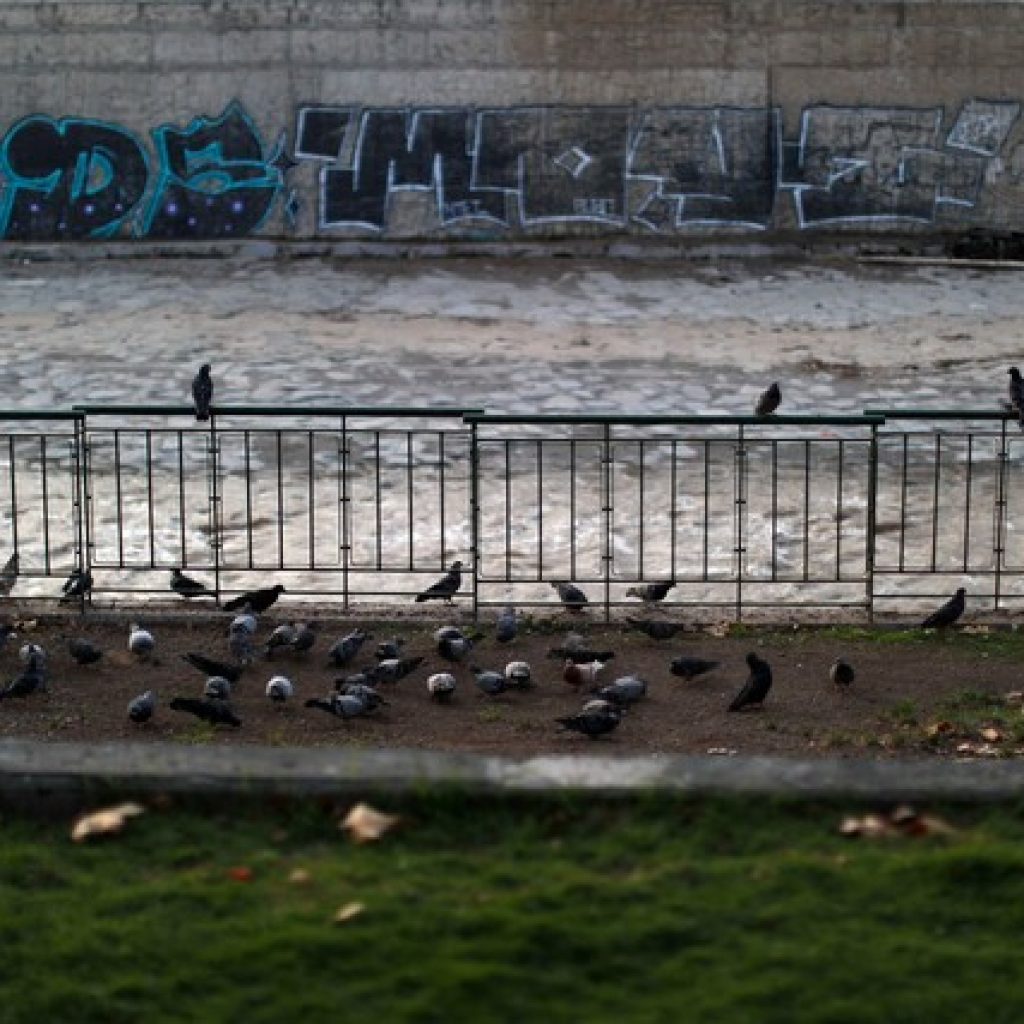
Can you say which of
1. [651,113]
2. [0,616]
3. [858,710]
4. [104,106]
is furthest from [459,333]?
[858,710]

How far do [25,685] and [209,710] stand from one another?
1.05m

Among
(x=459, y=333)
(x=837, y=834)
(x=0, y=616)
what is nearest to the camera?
(x=837, y=834)

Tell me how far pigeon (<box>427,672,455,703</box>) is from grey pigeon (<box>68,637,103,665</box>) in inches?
70.2

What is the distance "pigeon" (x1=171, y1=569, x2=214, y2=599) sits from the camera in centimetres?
1091

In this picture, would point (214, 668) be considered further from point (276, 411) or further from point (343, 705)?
point (276, 411)

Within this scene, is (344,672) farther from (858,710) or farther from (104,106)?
(104,106)

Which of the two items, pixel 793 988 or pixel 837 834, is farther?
pixel 837 834

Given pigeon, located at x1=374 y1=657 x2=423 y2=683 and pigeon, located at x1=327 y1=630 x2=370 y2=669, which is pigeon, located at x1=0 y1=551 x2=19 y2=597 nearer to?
pigeon, located at x1=327 y1=630 x2=370 y2=669

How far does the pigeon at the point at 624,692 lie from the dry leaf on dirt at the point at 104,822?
3116 mm

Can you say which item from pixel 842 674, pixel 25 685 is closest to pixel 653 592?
pixel 842 674

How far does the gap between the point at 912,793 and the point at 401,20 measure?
64.1 feet

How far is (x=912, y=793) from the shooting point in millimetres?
6207

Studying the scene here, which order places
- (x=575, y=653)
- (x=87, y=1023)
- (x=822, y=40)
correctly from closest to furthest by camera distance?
(x=87, y=1023), (x=575, y=653), (x=822, y=40)

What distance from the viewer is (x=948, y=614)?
10.3 meters
